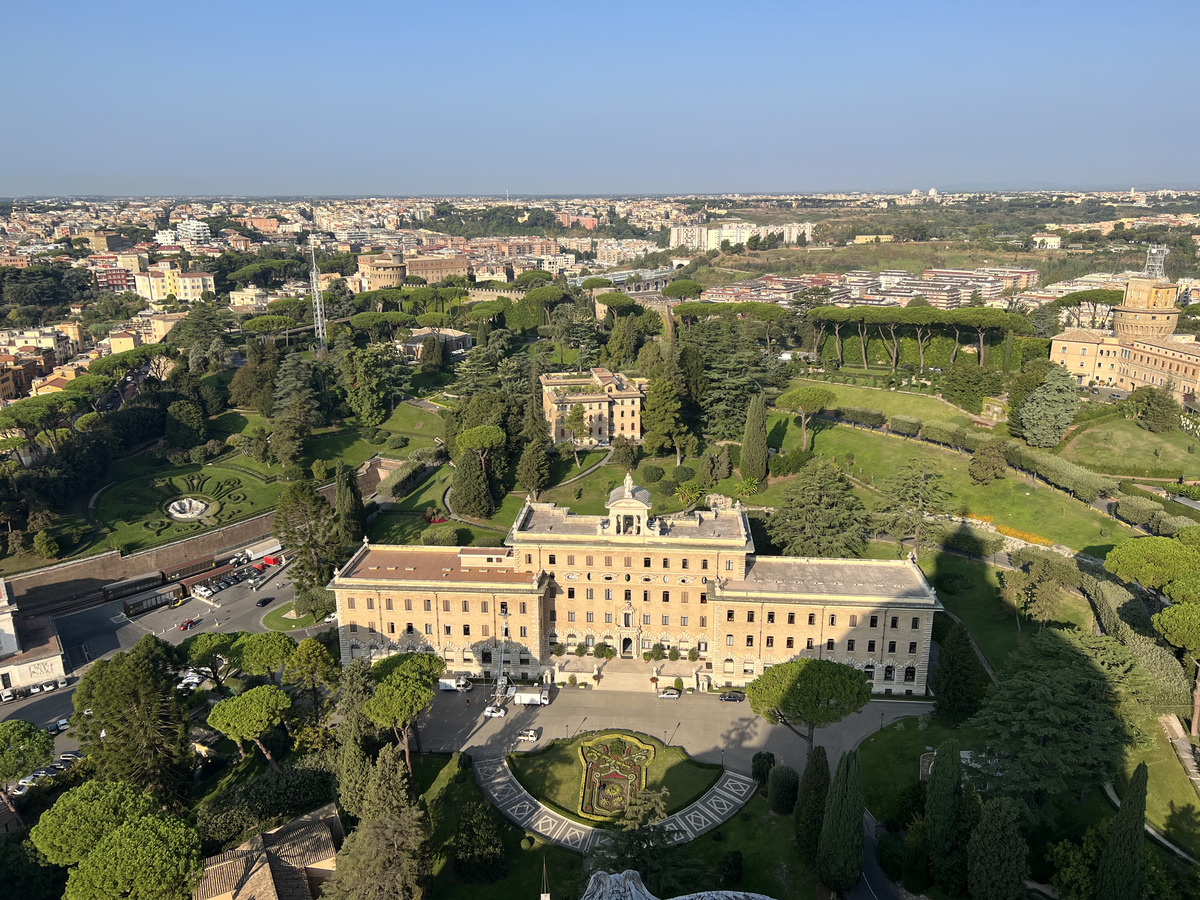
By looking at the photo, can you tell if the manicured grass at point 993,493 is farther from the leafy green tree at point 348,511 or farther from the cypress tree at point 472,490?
the leafy green tree at point 348,511

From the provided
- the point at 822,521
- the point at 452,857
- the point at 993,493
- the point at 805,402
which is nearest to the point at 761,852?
the point at 452,857

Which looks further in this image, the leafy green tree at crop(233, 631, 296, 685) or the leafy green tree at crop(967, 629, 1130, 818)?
the leafy green tree at crop(233, 631, 296, 685)

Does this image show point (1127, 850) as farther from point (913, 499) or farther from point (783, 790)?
point (913, 499)

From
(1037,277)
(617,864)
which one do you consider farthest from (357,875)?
(1037,277)

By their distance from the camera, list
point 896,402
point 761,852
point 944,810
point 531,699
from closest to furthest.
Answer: point 944,810 → point 761,852 → point 531,699 → point 896,402

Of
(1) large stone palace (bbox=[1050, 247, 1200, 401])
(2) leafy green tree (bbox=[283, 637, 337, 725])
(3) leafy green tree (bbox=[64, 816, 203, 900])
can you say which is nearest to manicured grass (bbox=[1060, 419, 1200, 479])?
(1) large stone palace (bbox=[1050, 247, 1200, 401])

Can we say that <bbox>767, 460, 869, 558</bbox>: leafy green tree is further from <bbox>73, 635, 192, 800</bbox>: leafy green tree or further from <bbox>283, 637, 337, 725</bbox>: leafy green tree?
<bbox>73, 635, 192, 800</bbox>: leafy green tree

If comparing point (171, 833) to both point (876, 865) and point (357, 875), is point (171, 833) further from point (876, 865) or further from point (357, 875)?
point (876, 865)
